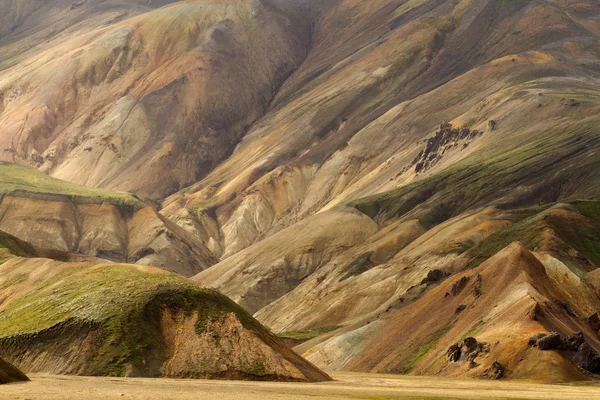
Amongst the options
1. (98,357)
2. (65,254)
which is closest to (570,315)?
(98,357)

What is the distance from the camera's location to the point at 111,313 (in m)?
89.6

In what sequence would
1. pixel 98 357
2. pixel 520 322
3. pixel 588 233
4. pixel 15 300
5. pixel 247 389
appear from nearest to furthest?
pixel 247 389, pixel 98 357, pixel 15 300, pixel 520 322, pixel 588 233

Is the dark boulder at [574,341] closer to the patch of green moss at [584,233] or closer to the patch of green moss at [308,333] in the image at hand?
the patch of green moss at [584,233]

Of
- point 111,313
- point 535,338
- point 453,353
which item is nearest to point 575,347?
point 535,338

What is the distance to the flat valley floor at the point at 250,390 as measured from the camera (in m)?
57.6

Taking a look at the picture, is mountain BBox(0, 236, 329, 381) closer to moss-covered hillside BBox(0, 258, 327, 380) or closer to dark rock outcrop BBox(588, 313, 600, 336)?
moss-covered hillside BBox(0, 258, 327, 380)

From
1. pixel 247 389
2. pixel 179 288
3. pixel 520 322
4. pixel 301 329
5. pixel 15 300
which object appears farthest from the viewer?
pixel 301 329

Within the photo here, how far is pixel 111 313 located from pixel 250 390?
81.7ft

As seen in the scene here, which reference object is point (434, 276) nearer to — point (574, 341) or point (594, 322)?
point (594, 322)

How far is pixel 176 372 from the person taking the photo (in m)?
85.1

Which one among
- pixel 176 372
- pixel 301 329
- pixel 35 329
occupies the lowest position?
pixel 301 329

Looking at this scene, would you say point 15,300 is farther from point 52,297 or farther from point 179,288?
point 179,288

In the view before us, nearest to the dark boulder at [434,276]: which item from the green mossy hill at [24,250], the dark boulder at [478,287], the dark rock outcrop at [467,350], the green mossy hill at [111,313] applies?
the dark boulder at [478,287]

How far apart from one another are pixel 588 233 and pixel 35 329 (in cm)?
9335
